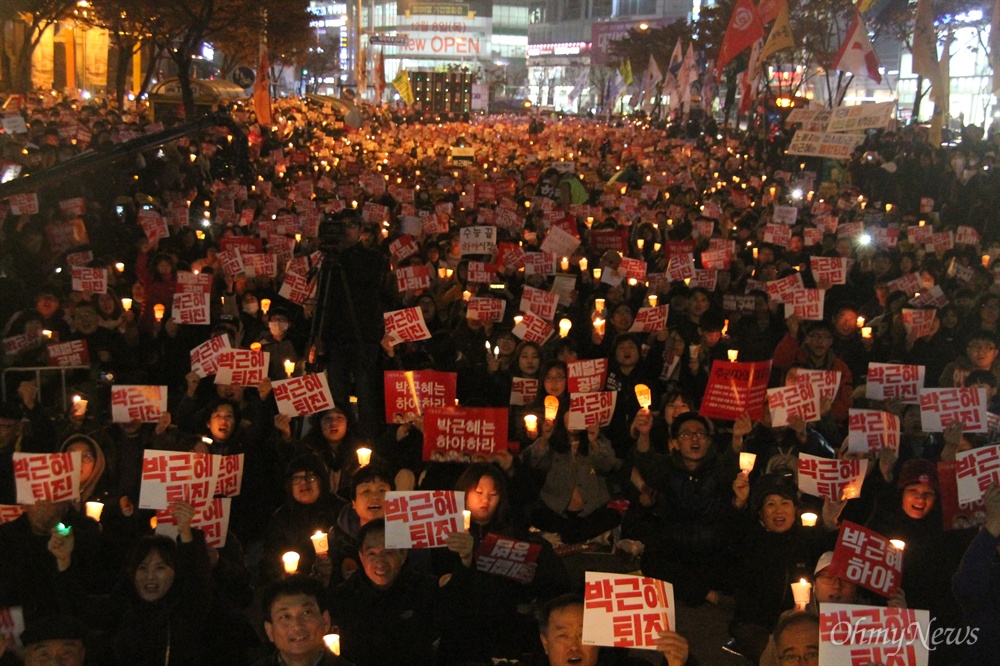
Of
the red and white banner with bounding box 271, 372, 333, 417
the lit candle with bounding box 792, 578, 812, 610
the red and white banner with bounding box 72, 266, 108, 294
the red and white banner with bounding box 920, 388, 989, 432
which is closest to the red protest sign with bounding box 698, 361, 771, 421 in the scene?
the red and white banner with bounding box 920, 388, 989, 432

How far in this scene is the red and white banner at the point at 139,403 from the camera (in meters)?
6.50

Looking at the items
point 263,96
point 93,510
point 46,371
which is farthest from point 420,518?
point 263,96

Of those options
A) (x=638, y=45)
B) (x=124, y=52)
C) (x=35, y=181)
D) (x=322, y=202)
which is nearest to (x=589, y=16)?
(x=638, y=45)

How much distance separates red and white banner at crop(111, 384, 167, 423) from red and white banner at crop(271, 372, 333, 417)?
0.68 metres

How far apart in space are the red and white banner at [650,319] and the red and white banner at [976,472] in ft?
13.6

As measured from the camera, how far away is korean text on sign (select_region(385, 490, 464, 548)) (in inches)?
188

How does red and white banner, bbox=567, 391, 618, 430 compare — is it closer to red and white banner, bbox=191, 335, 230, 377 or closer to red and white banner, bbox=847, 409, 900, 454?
red and white banner, bbox=847, 409, 900, 454

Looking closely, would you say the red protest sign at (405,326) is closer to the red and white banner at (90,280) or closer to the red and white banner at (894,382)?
the red and white banner at (90,280)

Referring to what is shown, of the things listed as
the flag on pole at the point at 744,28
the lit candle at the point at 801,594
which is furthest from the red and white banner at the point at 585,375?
the flag on pole at the point at 744,28

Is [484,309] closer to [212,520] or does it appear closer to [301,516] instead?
[301,516]

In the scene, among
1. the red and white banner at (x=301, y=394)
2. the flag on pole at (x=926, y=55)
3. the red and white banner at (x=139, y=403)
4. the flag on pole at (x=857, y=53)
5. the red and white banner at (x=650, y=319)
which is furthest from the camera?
the flag on pole at (x=857, y=53)

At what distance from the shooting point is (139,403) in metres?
6.52

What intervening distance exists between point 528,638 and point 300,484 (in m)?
1.39

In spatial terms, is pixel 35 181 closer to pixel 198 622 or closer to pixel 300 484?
pixel 300 484
